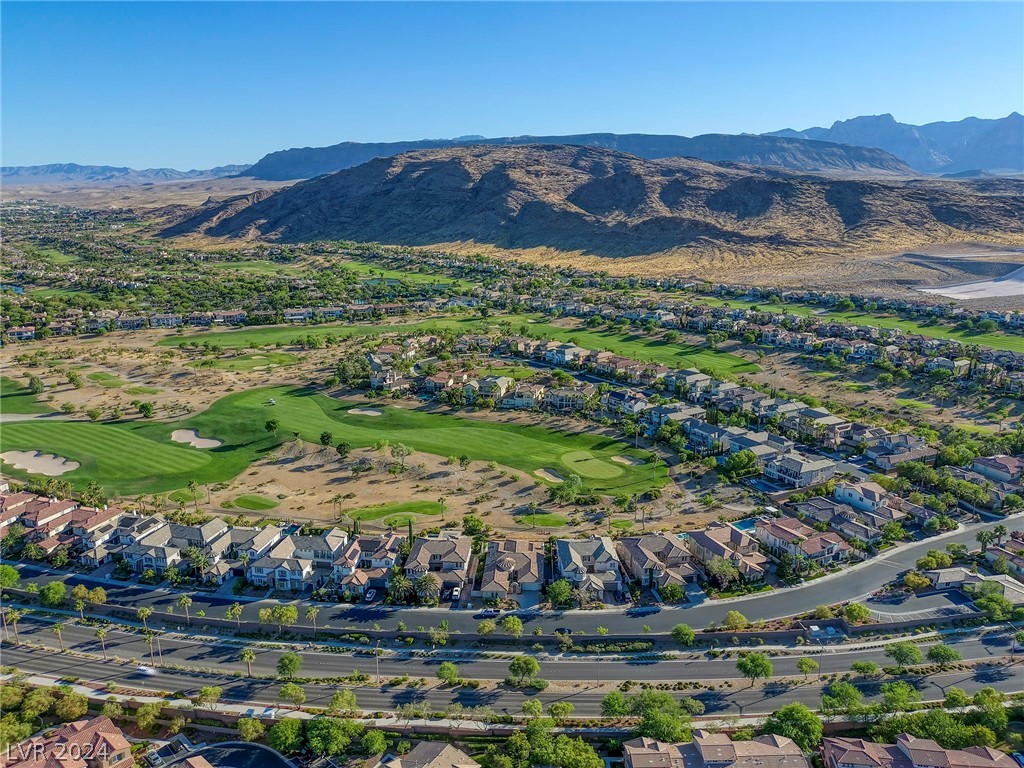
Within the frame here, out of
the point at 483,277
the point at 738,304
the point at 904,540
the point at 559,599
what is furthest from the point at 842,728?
the point at 483,277

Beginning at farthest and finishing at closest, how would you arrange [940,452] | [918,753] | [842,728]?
1. [940,452]
2. [842,728]
3. [918,753]

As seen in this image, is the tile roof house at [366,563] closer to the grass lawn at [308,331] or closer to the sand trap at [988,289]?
the grass lawn at [308,331]

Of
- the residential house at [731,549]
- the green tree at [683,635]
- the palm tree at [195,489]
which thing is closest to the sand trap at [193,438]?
the palm tree at [195,489]

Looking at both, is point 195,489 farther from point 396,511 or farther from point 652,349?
point 652,349

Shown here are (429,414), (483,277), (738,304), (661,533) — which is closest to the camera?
(661,533)

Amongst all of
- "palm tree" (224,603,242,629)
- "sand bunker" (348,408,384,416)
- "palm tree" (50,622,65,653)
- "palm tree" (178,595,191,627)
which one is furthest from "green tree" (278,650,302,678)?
"sand bunker" (348,408,384,416)

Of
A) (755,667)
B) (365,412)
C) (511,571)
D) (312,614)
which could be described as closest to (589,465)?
(511,571)

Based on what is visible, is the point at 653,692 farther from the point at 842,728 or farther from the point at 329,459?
the point at 329,459
